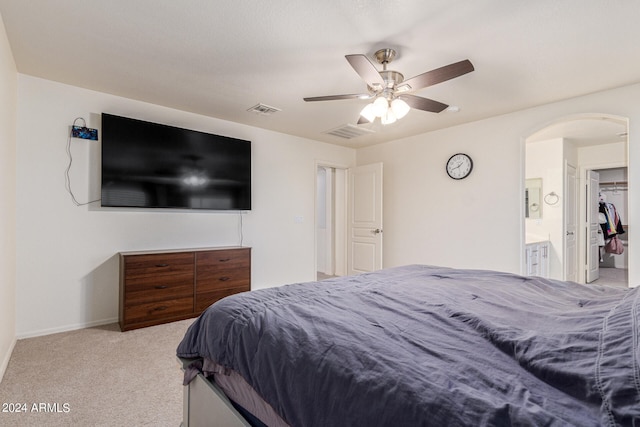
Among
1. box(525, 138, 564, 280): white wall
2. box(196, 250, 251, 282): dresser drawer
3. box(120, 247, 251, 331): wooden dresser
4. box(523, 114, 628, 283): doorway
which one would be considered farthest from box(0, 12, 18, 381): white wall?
box(525, 138, 564, 280): white wall

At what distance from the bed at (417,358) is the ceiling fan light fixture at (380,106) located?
1376 millimetres

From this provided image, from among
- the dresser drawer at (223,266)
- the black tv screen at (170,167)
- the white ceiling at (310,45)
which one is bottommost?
the dresser drawer at (223,266)

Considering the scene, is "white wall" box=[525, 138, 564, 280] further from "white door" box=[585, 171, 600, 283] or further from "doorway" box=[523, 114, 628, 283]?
"white door" box=[585, 171, 600, 283]

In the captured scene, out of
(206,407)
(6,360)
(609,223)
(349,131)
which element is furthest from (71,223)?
(609,223)

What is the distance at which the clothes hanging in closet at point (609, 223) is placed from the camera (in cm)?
623

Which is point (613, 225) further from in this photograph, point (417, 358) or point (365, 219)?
point (417, 358)

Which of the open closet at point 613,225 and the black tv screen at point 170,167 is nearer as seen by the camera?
the black tv screen at point 170,167

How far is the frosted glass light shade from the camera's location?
2355 millimetres

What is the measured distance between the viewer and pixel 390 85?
2461 mm

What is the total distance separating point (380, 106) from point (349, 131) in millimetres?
2260

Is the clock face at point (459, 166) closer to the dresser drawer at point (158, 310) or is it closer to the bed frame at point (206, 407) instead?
the dresser drawer at point (158, 310)

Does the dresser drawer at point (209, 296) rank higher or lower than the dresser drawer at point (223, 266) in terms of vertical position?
lower

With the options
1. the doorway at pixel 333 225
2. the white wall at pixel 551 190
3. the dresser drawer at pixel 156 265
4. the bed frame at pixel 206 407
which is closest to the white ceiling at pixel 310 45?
the dresser drawer at pixel 156 265

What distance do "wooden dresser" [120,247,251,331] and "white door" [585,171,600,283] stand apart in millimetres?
5729
